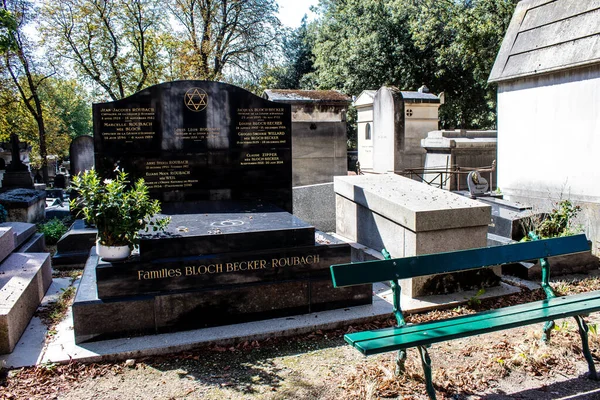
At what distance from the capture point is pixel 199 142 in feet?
22.6

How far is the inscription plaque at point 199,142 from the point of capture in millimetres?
6570

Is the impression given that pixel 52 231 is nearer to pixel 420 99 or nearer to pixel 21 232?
pixel 21 232

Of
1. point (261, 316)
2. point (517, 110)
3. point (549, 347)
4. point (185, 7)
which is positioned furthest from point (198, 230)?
point (185, 7)

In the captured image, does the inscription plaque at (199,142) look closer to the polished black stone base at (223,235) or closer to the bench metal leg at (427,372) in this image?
the polished black stone base at (223,235)

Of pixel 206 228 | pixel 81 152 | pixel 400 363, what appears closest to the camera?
pixel 400 363

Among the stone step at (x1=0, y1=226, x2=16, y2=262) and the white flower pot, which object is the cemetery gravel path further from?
the stone step at (x1=0, y1=226, x2=16, y2=262)

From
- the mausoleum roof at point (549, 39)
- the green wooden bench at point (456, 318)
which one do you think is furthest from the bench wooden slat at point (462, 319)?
the mausoleum roof at point (549, 39)

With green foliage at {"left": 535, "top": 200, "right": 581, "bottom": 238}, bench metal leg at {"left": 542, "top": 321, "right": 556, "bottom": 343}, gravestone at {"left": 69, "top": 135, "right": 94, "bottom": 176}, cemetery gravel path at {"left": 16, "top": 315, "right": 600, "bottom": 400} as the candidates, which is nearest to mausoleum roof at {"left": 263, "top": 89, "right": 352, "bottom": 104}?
gravestone at {"left": 69, "top": 135, "right": 94, "bottom": 176}

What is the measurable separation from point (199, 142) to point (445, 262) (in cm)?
415

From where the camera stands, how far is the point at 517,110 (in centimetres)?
900

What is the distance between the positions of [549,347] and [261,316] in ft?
8.66

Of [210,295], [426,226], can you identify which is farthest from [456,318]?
[210,295]

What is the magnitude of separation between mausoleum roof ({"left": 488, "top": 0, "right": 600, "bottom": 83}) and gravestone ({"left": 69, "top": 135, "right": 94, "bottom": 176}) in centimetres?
1108

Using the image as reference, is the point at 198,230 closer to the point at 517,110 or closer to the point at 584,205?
the point at 584,205
